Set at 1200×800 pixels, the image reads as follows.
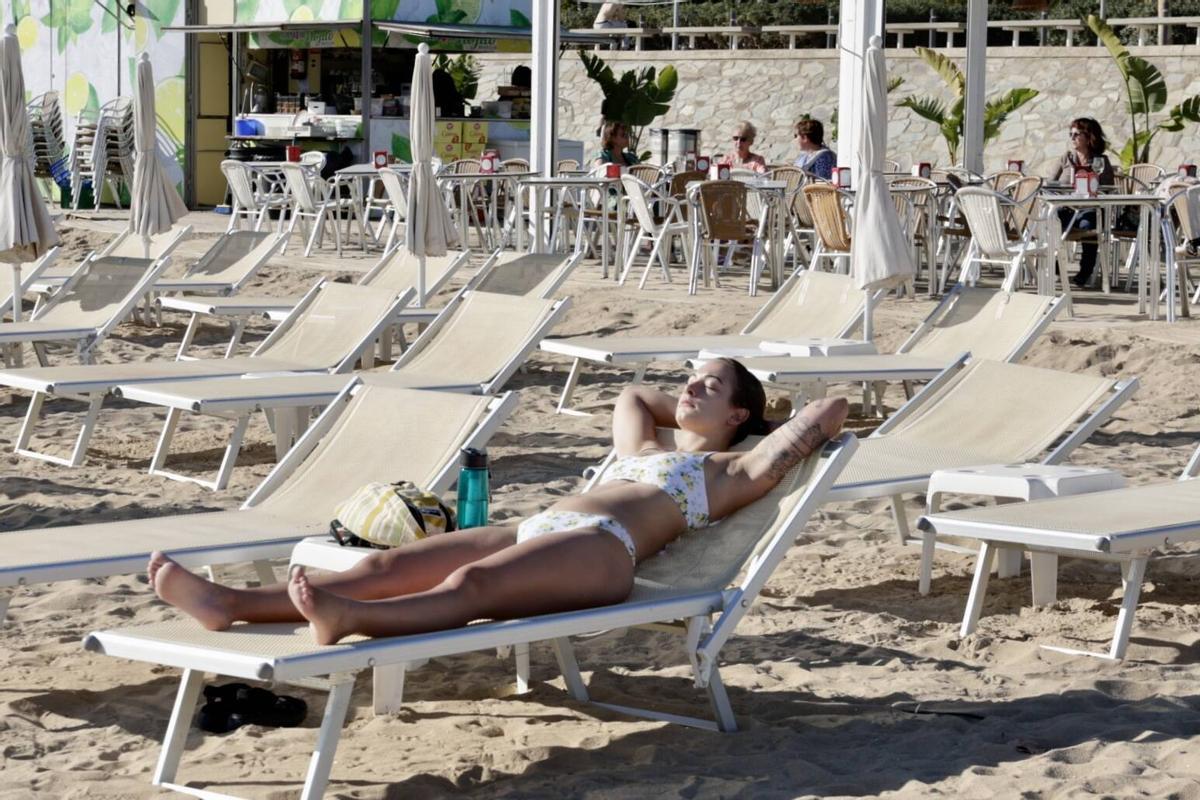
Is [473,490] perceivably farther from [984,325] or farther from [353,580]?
[984,325]

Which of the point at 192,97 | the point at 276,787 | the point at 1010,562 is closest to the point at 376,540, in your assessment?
the point at 276,787

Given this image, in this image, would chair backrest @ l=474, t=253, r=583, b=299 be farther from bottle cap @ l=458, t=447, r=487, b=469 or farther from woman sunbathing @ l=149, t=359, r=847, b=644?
bottle cap @ l=458, t=447, r=487, b=469

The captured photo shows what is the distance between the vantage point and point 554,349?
25.0ft

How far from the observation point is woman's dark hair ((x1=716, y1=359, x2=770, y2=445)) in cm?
423

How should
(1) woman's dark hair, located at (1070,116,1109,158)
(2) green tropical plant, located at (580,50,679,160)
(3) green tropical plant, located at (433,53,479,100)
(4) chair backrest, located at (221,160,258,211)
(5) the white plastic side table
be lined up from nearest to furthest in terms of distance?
1. (5) the white plastic side table
2. (1) woman's dark hair, located at (1070,116,1109,158)
3. (4) chair backrest, located at (221,160,258,211)
4. (2) green tropical plant, located at (580,50,679,160)
5. (3) green tropical plant, located at (433,53,479,100)

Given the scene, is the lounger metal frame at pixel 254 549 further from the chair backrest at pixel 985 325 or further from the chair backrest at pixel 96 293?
the chair backrest at pixel 96 293

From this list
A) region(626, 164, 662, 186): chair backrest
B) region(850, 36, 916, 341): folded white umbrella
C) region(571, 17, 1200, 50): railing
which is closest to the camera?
region(850, 36, 916, 341): folded white umbrella

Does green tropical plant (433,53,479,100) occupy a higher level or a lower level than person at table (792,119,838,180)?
higher

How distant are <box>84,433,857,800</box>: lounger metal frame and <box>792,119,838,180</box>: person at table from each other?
8.60 meters

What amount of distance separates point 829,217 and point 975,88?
11.3 ft

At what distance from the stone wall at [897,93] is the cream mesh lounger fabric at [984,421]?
15.5 metres

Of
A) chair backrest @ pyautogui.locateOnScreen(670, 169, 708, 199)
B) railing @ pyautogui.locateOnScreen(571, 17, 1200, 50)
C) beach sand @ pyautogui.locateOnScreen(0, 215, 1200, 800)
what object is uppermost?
railing @ pyautogui.locateOnScreen(571, 17, 1200, 50)

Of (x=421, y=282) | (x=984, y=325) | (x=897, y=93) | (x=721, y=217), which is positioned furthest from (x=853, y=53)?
(x=897, y=93)

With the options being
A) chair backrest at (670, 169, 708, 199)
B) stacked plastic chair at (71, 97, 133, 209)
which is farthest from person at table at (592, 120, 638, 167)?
stacked plastic chair at (71, 97, 133, 209)
